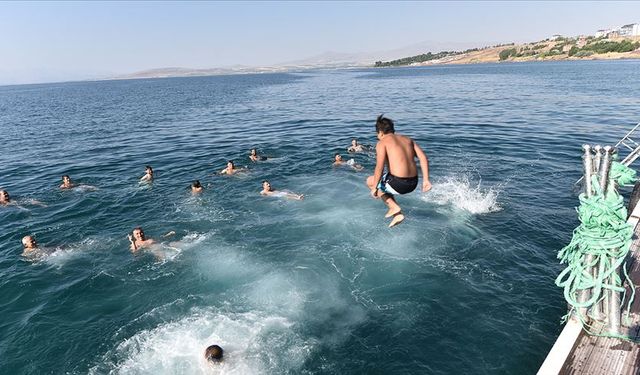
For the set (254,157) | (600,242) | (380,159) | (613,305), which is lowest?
(254,157)

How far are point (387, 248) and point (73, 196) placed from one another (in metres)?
19.3

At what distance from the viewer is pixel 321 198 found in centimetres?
2086

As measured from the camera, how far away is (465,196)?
19656mm

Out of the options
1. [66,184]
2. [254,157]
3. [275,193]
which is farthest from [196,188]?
[66,184]

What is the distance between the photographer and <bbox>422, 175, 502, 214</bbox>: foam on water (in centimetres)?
1842

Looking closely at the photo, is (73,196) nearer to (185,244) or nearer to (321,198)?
(185,244)

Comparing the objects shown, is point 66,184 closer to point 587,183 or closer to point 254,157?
point 254,157

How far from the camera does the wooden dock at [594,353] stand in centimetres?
695

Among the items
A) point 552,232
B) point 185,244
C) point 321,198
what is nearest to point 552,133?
point 552,232

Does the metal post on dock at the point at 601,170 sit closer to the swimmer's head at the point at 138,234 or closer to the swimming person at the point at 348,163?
the swimmer's head at the point at 138,234

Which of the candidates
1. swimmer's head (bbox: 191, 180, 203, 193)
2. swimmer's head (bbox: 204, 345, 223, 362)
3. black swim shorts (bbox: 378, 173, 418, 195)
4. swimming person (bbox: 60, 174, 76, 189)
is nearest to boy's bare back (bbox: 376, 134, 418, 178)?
black swim shorts (bbox: 378, 173, 418, 195)

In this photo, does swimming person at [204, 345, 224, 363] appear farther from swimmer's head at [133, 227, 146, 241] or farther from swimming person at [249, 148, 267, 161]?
swimming person at [249, 148, 267, 161]

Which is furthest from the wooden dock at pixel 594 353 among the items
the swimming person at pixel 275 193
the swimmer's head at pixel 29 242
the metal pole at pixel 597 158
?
the swimmer's head at pixel 29 242

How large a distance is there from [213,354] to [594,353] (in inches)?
330
